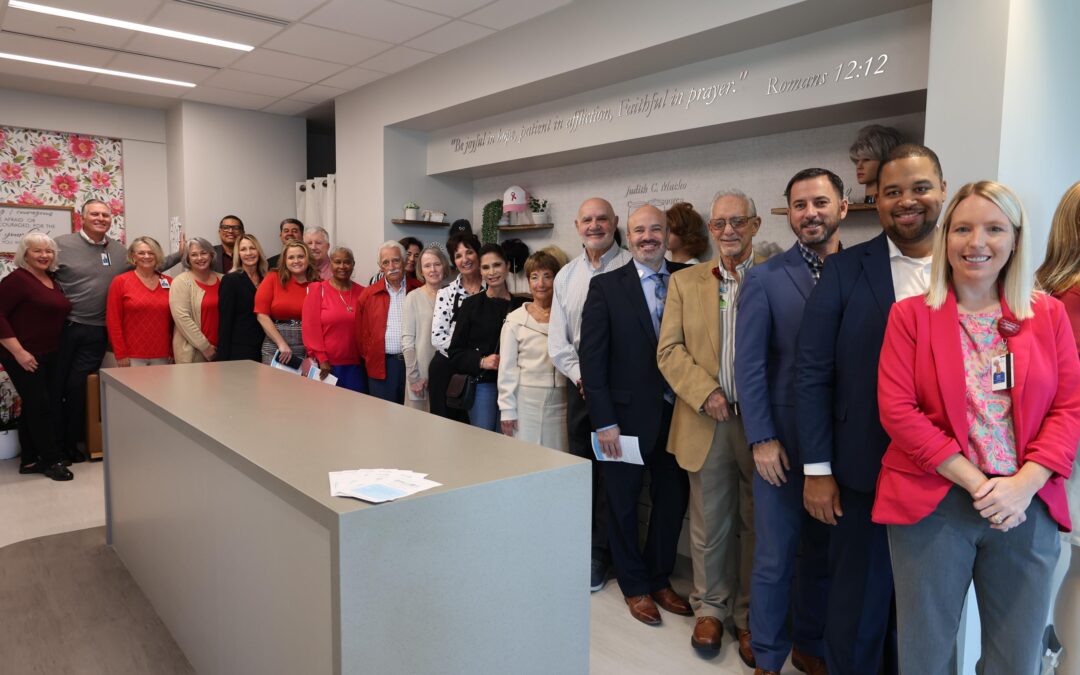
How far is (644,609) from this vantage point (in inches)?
110

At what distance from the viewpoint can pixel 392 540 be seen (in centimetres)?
136

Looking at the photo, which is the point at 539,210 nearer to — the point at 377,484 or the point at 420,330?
the point at 420,330

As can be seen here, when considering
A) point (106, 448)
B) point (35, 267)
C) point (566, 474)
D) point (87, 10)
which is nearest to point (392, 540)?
point (566, 474)

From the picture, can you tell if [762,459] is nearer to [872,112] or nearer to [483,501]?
[483,501]

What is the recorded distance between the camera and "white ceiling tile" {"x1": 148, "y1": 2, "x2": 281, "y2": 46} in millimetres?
3912

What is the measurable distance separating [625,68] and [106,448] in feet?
10.4

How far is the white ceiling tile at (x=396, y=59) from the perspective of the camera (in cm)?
454

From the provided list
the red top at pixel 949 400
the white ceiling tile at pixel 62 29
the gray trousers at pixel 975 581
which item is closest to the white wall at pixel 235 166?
the white ceiling tile at pixel 62 29

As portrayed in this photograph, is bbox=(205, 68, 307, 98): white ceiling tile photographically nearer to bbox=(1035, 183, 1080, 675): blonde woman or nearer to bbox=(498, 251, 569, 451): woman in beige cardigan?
bbox=(498, 251, 569, 451): woman in beige cardigan

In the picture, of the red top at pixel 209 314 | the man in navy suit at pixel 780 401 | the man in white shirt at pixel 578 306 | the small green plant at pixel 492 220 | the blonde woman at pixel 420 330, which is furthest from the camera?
the small green plant at pixel 492 220

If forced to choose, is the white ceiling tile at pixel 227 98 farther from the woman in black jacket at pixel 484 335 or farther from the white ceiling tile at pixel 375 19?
the woman in black jacket at pixel 484 335

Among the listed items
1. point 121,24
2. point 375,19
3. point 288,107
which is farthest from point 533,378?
point 288,107

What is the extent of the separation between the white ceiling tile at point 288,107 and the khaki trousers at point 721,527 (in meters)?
4.83

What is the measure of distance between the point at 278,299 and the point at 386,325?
816 mm
